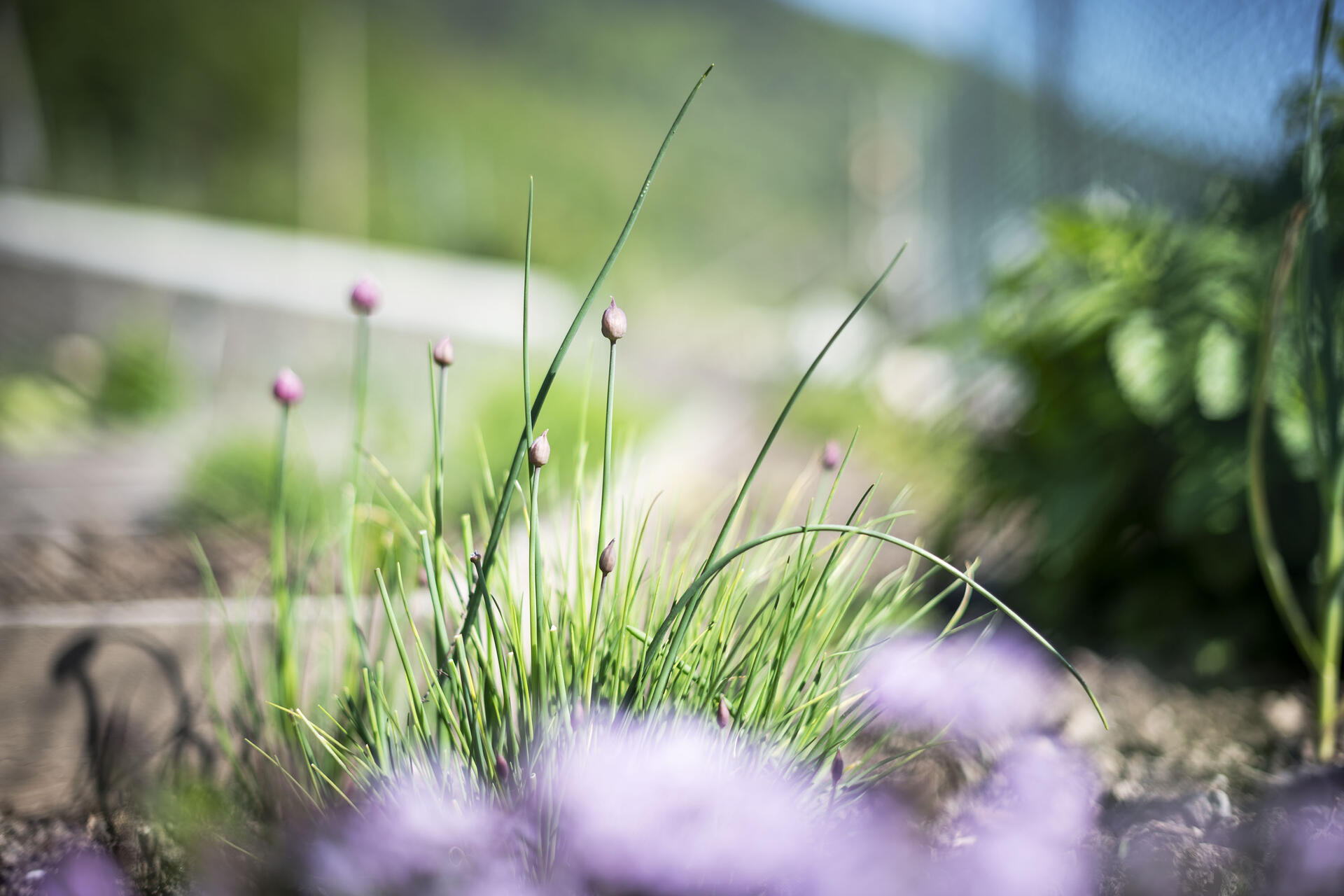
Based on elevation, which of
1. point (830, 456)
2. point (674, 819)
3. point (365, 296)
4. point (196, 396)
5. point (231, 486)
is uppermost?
point (365, 296)

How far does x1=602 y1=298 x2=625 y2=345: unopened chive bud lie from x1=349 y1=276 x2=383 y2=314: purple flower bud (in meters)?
0.26

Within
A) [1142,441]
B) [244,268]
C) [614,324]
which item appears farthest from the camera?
[244,268]

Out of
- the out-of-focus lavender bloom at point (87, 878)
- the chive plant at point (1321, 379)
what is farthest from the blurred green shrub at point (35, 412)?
the chive plant at point (1321, 379)

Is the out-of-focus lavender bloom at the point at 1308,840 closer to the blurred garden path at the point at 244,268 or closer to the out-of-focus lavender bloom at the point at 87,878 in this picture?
the out-of-focus lavender bloom at the point at 87,878

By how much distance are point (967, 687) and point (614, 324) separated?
25.1 inches

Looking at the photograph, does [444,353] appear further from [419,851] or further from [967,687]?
[967,687]

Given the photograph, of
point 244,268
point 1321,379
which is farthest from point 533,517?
point 244,268

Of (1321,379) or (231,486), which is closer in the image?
(1321,379)

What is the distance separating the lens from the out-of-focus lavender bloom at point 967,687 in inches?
35.8

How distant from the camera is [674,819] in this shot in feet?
1.96

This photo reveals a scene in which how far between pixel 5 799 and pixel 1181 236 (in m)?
1.91

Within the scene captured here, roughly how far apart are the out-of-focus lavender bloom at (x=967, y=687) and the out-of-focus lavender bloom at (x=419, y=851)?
1.26ft

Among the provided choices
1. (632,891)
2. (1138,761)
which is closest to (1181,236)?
(1138,761)

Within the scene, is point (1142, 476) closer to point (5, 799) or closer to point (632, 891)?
point (632, 891)
